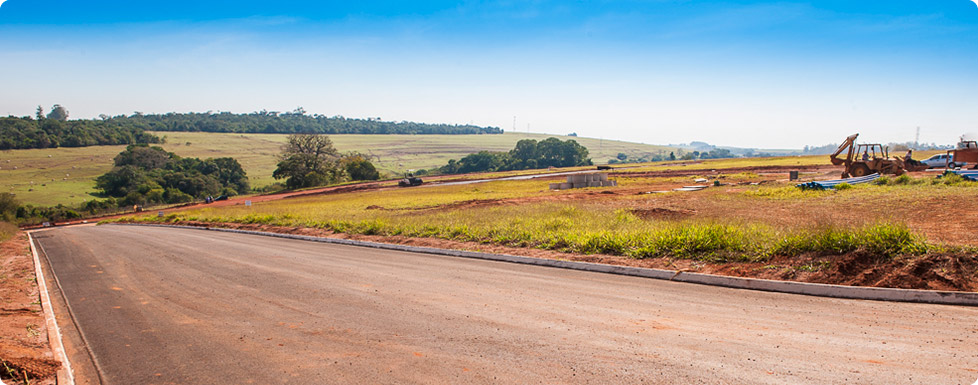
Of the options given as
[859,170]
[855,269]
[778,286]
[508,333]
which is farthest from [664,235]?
[859,170]

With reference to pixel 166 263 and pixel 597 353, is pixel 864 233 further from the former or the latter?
pixel 166 263

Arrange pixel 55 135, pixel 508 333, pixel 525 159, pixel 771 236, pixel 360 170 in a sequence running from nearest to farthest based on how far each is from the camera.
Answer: pixel 508 333, pixel 771 236, pixel 360 170, pixel 55 135, pixel 525 159

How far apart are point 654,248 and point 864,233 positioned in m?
3.84

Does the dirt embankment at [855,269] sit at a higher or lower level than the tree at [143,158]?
higher

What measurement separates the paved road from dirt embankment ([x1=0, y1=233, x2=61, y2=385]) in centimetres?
56

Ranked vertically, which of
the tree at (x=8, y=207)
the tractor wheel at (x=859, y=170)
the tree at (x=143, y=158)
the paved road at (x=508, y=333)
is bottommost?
the tree at (x=8, y=207)

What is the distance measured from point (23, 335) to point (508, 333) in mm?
7464

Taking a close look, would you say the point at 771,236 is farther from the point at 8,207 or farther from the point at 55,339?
the point at 8,207

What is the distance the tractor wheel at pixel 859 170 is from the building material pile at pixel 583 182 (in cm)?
1833

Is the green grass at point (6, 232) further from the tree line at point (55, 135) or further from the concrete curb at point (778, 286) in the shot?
the tree line at point (55, 135)

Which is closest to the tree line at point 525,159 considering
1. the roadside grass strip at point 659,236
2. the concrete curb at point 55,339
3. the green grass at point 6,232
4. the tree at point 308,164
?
the tree at point 308,164

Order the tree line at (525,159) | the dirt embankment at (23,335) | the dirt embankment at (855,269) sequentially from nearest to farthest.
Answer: the dirt embankment at (23,335) → the dirt embankment at (855,269) → the tree line at (525,159)

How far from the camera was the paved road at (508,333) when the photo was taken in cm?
523

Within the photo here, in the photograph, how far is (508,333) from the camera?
6648mm
